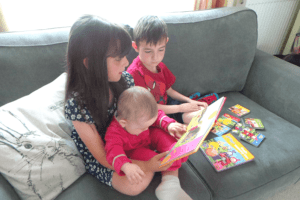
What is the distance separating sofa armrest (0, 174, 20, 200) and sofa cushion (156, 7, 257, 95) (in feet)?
3.51

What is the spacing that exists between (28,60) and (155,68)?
28.6 inches

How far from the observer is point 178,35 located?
1.28m

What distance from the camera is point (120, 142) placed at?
0.84 meters

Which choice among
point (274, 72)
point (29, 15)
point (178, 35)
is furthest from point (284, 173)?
point (29, 15)

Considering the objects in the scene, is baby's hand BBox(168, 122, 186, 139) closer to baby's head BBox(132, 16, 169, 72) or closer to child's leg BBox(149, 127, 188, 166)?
child's leg BBox(149, 127, 188, 166)

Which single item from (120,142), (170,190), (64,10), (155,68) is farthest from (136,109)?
(64,10)

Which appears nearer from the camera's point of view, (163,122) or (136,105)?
(136,105)

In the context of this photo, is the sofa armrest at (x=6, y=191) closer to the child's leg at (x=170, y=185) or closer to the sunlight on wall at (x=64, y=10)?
the child's leg at (x=170, y=185)

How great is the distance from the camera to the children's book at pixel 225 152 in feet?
3.22

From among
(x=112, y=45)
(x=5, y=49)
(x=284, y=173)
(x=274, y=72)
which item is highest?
(x=112, y=45)

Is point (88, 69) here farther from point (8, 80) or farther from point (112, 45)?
point (8, 80)

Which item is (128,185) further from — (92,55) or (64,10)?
(64,10)

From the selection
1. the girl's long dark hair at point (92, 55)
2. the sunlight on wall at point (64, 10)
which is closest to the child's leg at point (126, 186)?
the girl's long dark hair at point (92, 55)

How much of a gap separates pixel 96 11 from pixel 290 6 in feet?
7.12
